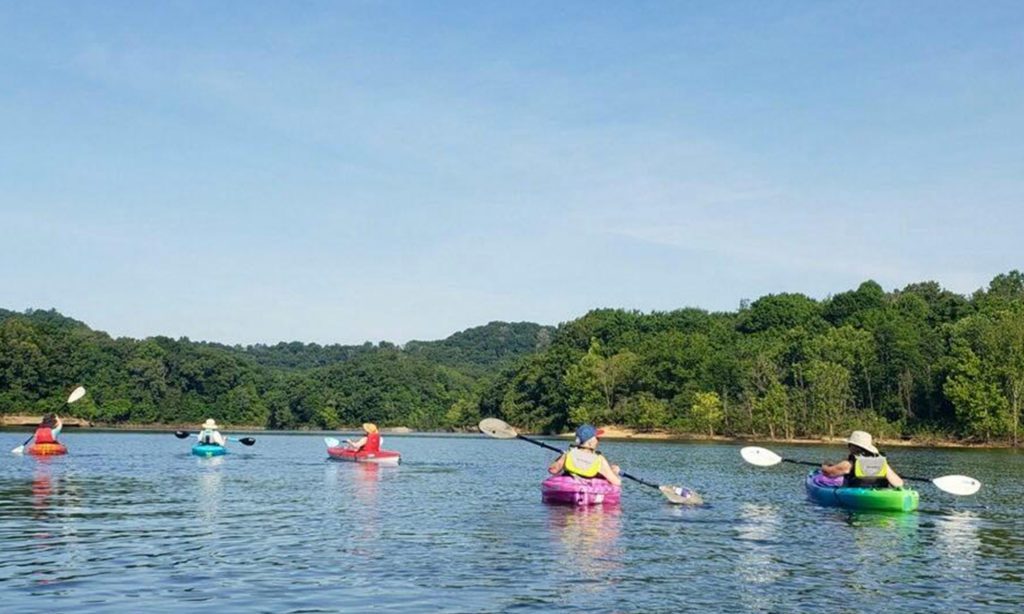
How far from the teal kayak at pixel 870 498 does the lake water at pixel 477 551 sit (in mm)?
345

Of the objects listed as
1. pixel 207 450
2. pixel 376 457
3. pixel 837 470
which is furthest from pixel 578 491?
pixel 207 450

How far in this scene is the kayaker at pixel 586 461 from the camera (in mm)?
24656

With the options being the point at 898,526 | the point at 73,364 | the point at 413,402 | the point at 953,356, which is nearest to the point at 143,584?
the point at 898,526

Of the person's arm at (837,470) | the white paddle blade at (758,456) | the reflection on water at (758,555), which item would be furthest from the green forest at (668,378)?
the reflection on water at (758,555)

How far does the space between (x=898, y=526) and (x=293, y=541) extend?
12527mm

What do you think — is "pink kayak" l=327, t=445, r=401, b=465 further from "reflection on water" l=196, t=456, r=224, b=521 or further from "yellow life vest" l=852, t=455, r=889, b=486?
"yellow life vest" l=852, t=455, r=889, b=486

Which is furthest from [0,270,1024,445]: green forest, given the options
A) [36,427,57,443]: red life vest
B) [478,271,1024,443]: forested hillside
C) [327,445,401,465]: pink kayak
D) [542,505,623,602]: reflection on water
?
[542,505,623,602]: reflection on water

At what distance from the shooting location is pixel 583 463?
24.7 meters

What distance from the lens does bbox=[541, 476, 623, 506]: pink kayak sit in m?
24.1

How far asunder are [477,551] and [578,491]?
7.25 metres

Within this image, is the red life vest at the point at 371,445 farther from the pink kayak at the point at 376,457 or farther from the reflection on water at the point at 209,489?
the reflection on water at the point at 209,489

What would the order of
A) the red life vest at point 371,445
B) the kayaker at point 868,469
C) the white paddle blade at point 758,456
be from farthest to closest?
1. the red life vest at point 371,445
2. the white paddle blade at point 758,456
3. the kayaker at point 868,469

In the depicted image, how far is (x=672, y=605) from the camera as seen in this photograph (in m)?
12.9

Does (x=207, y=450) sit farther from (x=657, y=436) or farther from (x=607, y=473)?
(x=657, y=436)
